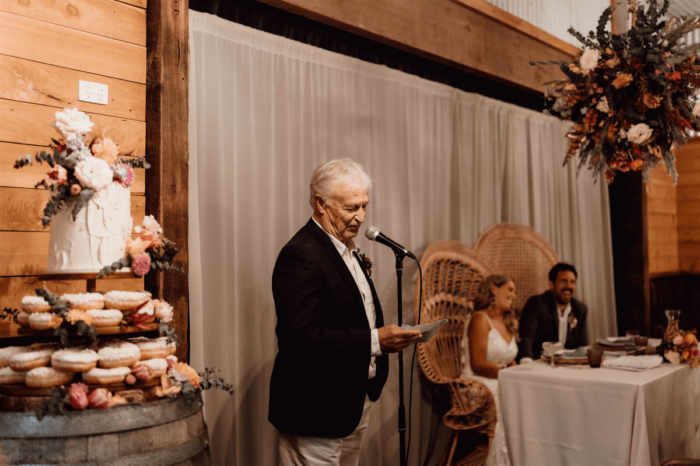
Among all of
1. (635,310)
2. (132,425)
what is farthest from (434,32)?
(635,310)

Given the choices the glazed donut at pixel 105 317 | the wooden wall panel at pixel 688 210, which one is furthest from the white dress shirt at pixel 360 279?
the wooden wall panel at pixel 688 210

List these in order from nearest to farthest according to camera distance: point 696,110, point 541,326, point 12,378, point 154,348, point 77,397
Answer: point 77,397
point 12,378
point 154,348
point 696,110
point 541,326

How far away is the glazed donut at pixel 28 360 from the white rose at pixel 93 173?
456mm

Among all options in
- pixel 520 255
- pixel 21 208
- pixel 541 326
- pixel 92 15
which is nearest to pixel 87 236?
pixel 21 208

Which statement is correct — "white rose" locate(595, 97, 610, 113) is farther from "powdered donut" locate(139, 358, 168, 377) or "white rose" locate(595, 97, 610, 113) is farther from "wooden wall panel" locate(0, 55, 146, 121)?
"powdered donut" locate(139, 358, 168, 377)

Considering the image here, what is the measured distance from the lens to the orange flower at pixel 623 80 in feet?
9.84

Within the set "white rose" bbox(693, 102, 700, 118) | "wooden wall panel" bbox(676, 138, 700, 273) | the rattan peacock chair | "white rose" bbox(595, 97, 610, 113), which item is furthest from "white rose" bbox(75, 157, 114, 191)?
"wooden wall panel" bbox(676, 138, 700, 273)

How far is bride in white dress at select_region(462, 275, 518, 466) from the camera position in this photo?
3619 mm

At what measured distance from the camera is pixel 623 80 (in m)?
Answer: 3.00

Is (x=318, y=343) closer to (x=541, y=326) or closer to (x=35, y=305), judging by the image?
(x=35, y=305)

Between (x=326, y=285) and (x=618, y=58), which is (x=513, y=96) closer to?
(x=618, y=58)

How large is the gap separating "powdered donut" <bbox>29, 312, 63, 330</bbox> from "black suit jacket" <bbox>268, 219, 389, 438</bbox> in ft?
2.40

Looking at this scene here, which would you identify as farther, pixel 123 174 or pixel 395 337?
pixel 395 337

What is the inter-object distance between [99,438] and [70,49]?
1.51 m
